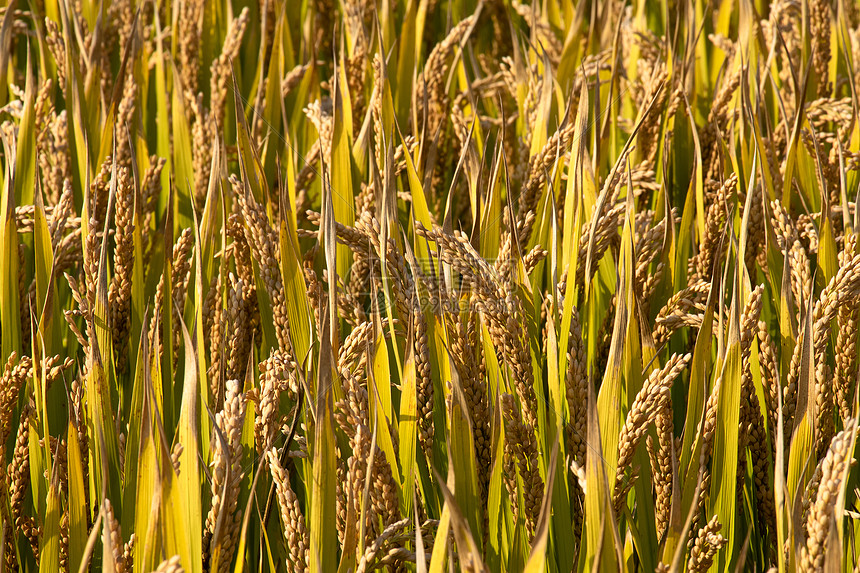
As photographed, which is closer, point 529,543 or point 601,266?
point 529,543

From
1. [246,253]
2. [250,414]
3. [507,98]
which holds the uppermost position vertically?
[507,98]

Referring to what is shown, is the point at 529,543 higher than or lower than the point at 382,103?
lower

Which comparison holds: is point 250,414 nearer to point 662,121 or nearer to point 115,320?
point 115,320

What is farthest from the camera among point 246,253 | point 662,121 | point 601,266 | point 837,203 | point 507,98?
point 507,98

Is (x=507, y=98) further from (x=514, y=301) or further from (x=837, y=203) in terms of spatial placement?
(x=514, y=301)

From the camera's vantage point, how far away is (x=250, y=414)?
0.91 m

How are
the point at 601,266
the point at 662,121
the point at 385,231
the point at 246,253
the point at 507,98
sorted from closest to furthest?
the point at 385,231, the point at 246,253, the point at 601,266, the point at 662,121, the point at 507,98

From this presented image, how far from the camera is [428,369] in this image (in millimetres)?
859

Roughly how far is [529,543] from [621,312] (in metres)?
0.29

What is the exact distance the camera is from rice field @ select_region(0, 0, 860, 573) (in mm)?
759

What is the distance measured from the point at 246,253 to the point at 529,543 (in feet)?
1.82

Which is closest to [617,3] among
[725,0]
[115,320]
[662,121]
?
[725,0]

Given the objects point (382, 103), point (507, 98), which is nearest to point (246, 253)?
point (382, 103)

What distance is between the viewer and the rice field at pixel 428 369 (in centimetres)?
76
